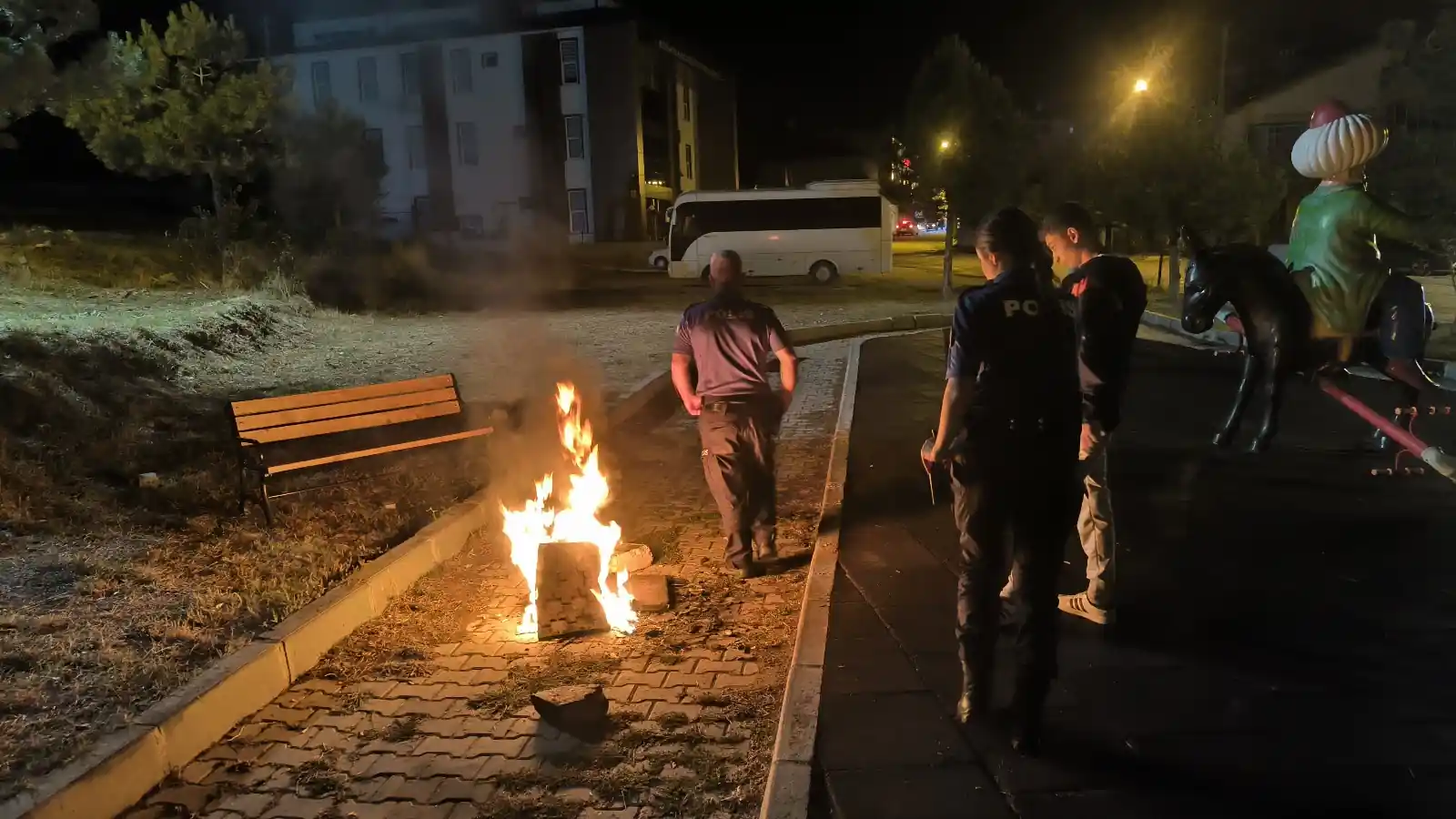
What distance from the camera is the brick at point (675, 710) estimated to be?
415 centimetres

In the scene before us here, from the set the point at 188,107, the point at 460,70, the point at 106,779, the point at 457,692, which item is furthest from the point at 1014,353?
the point at 460,70

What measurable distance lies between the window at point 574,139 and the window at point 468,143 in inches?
143

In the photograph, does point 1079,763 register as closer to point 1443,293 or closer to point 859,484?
point 859,484

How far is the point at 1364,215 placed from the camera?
6008mm

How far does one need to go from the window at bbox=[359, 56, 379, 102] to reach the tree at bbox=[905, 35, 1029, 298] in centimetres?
2464

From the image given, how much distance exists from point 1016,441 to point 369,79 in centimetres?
4087

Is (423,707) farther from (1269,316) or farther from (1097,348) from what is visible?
(1269,316)

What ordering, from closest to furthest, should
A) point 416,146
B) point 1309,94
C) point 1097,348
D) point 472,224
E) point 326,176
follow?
point 1097,348 → point 326,176 → point 1309,94 → point 472,224 → point 416,146

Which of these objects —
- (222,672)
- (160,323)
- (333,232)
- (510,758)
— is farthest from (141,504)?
(333,232)

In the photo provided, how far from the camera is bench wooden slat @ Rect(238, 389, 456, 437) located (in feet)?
22.4

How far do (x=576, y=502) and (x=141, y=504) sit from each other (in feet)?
9.85

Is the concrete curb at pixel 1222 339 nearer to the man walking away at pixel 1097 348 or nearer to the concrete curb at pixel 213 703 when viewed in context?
the man walking away at pixel 1097 348

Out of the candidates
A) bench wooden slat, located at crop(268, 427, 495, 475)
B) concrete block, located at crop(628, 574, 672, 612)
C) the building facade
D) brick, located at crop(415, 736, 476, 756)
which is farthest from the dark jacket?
the building facade

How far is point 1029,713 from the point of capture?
355cm
